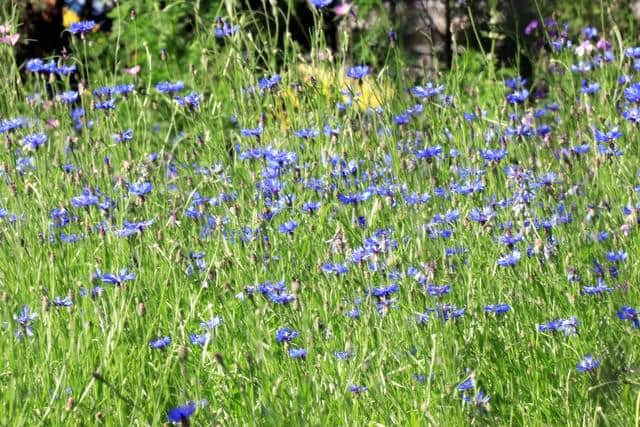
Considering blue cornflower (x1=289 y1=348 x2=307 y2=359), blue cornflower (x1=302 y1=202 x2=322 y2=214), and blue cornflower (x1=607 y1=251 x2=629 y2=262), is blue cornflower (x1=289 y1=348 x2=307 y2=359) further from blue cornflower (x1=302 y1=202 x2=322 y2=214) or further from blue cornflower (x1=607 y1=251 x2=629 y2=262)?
blue cornflower (x1=607 y1=251 x2=629 y2=262)

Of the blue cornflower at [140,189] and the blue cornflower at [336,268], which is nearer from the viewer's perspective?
the blue cornflower at [336,268]

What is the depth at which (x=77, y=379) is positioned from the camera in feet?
6.97

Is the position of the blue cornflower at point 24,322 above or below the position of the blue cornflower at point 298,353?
above

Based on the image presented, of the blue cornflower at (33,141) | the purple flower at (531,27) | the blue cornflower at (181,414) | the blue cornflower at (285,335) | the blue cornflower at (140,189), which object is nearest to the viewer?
the blue cornflower at (181,414)

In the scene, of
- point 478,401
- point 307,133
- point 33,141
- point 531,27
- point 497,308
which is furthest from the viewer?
point 531,27

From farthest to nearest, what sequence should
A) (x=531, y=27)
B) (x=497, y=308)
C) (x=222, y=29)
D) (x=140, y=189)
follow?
(x=531, y=27)
(x=222, y=29)
(x=140, y=189)
(x=497, y=308)

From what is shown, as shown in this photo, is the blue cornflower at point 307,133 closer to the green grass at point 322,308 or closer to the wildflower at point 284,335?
the green grass at point 322,308

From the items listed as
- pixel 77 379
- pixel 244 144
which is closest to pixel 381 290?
pixel 77 379

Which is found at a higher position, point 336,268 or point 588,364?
point 336,268

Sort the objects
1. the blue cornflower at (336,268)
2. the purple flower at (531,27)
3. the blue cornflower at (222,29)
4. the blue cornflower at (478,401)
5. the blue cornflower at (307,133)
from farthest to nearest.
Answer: the purple flower at (531,27) → the blue cornflower at (222,29) → the blue cornflower at (307,133) → the blue cornflower at (336,268) → the blue cornflower at (478,401)

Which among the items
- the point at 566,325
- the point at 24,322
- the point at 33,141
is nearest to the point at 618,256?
the point at 566,325

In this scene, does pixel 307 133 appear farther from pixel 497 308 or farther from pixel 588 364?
pixel 588 364

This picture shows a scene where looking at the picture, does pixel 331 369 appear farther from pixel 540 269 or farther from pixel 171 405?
pixel 540 269

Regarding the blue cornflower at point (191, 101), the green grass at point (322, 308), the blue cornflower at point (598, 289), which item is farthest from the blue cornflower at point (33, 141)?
the blue cornflower at point (598, 289)
